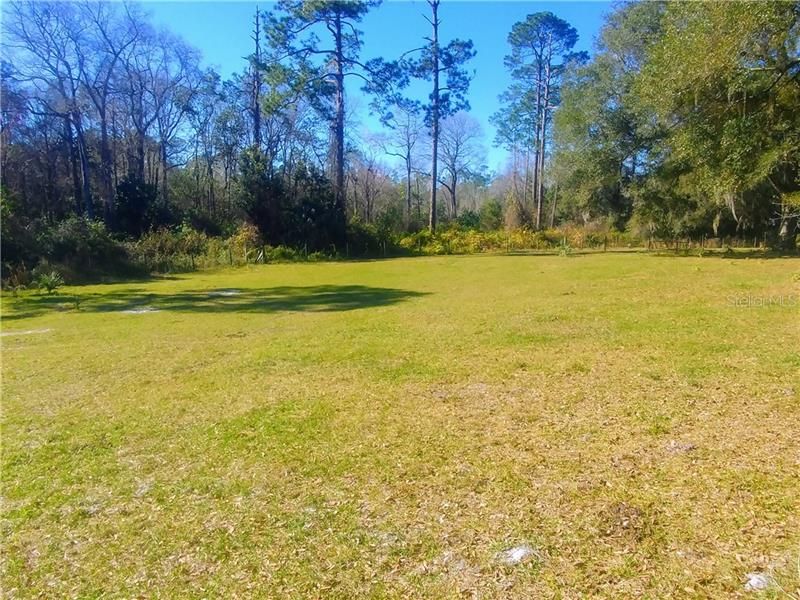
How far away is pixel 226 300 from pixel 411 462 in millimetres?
10518

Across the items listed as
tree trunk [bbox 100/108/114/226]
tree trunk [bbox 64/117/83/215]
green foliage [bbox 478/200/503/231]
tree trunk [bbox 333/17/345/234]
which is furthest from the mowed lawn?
green foliage [bbox 478/200/503/231]

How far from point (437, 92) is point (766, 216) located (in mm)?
19922

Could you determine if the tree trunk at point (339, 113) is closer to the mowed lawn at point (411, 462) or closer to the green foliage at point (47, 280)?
the green foliage at point (47, 280)

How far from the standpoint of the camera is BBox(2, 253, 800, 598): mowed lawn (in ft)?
7.47

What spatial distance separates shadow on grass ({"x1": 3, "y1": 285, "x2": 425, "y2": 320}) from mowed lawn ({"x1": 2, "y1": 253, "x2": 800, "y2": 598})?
3.58 m

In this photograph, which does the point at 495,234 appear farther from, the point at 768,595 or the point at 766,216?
the point at 768,595

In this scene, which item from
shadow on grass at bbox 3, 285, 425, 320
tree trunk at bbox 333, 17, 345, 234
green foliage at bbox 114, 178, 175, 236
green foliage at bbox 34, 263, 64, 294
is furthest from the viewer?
tree trunk at bbox 333, 17, 345, 234

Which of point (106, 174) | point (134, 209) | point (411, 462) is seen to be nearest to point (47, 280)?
point (411, 462)

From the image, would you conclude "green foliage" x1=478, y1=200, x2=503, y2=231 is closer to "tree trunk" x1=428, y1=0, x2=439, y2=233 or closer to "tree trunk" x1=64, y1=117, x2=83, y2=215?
"tree trunk" x1=428, y1=0, x2=439, y2=233

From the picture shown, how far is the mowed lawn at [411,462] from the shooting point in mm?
2277

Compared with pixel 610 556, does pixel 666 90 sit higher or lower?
higher

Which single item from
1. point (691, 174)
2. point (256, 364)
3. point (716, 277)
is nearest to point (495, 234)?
point (691, 174)

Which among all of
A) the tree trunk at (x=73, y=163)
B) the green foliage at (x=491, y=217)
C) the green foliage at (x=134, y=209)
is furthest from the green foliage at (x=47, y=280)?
the green foliage at (x=491, y=217)

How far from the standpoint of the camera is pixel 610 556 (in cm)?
228
